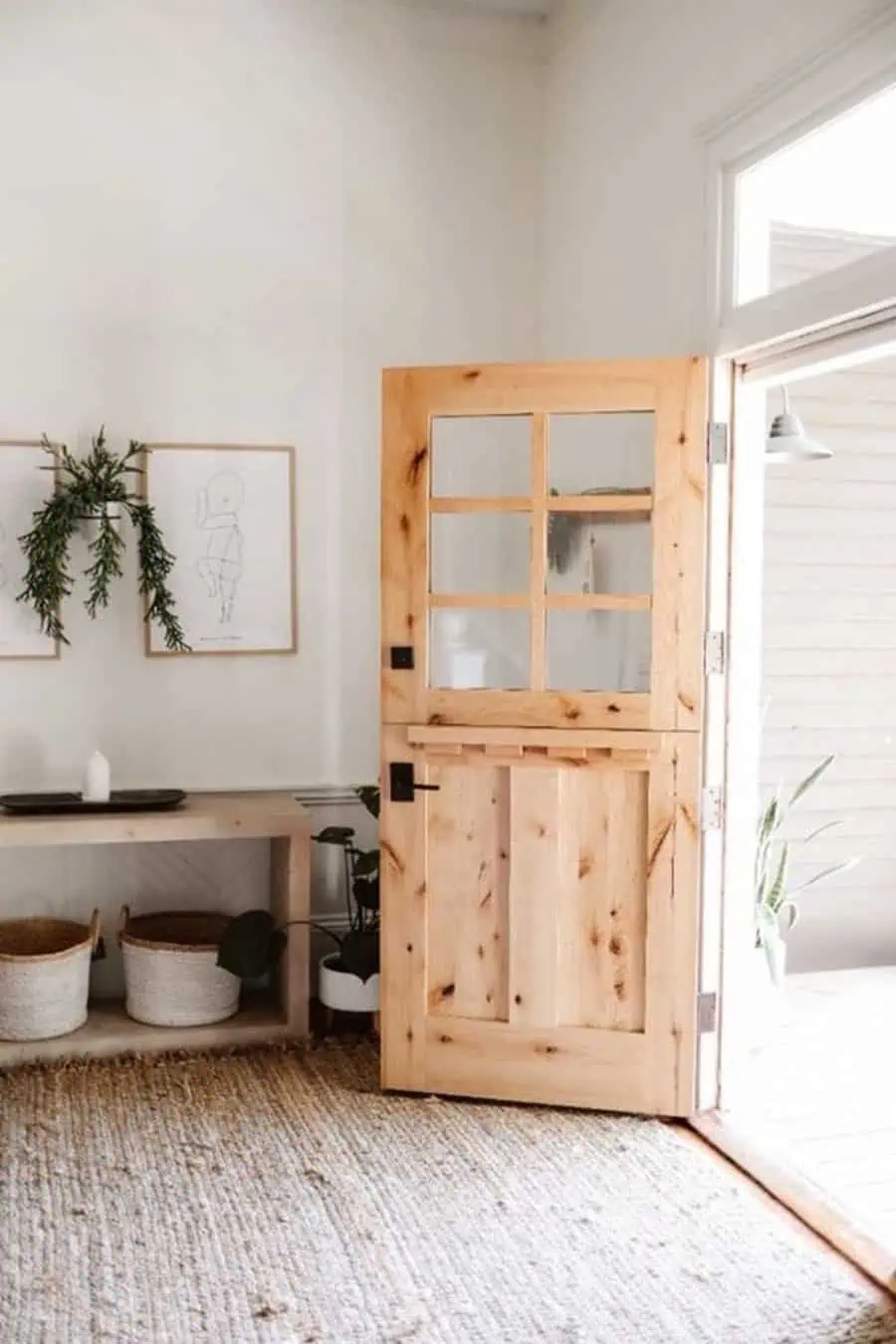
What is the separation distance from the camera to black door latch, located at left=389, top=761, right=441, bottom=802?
3695 mm

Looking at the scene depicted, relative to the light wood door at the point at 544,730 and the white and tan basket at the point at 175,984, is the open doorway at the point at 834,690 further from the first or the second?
the white and tan basket at the point at 175,984

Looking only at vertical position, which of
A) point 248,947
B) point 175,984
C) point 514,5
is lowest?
point 175,984

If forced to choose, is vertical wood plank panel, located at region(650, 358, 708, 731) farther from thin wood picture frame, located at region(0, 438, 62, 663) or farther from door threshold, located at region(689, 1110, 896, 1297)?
thin wood picture frame, located at region(0, 438, 62, 663)

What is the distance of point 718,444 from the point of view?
355 centimetres

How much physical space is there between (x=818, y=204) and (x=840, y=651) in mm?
2303

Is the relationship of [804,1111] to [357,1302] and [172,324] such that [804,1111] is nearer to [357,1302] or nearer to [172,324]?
[357,1302]

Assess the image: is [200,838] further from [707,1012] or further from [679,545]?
[679,545]

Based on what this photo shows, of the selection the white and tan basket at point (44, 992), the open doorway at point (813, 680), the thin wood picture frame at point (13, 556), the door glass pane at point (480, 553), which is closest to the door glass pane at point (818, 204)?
the open doorway at point (813, 680)

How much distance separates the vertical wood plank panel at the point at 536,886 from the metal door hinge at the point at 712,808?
371mm

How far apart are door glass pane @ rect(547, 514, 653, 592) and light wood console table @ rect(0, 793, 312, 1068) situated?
1151 millimetres

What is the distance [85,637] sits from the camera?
434 centimetres

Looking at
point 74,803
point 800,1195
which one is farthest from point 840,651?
point 74,803

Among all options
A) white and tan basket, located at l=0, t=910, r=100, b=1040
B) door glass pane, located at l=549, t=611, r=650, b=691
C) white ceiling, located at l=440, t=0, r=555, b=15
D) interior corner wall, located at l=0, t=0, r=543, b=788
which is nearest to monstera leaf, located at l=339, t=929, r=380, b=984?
interior corner wall, located at l=0, t=0, r=543, b=788

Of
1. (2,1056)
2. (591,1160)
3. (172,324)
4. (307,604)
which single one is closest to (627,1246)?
(591,1160)
